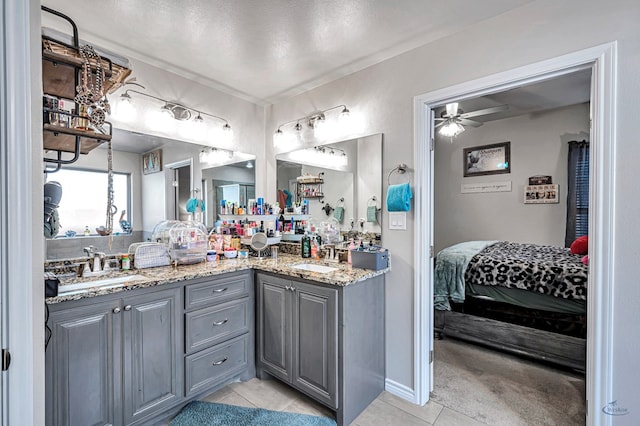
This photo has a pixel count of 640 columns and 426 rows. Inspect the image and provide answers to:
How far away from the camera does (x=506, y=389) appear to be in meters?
2.25

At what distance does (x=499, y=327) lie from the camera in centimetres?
273

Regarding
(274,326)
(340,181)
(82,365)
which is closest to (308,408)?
(274,326)

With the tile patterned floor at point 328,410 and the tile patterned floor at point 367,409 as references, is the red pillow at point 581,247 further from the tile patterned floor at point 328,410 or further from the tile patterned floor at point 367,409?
the tile patterned floor at point 328,410

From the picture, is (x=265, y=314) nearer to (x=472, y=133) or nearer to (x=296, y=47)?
(x=296, y=47)

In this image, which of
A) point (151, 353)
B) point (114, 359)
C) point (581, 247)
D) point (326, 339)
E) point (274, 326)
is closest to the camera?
point (114, 359)

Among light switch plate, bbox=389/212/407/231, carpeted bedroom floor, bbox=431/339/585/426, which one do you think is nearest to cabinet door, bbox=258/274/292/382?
light switch plate, bbox=389/212/407/231

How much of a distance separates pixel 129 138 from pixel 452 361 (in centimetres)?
327

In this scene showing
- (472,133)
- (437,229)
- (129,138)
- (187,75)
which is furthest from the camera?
(437,229)

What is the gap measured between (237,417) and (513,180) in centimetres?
454

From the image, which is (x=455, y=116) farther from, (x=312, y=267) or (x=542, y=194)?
(x=312, y=267)

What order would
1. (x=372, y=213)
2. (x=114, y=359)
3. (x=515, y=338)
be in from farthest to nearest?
(x=515, y=338) → (x=372, y=213) → (x=114, y=359)

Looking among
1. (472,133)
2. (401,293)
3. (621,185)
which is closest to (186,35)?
(401,293)

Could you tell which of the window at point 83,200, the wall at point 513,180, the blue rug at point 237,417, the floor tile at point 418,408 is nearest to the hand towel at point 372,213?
the floor tile at point 418,408

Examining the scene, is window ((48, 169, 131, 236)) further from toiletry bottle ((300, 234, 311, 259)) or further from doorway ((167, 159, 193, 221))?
toiletry bottle ((300, 234, 311, 259))
